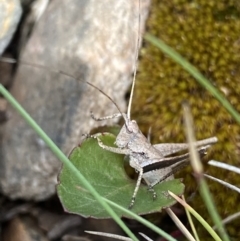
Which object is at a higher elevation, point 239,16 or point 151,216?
point 239,16

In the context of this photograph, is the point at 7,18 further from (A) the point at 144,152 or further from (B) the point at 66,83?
(A) the point at 144,152

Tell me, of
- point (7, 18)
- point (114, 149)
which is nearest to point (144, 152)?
point (114, 149)

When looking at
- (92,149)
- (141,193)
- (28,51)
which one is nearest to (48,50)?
(28,51)

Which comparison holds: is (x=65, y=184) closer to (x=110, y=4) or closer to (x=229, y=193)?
(x=229, y=193)

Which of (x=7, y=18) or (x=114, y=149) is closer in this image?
(x=114, y=149)

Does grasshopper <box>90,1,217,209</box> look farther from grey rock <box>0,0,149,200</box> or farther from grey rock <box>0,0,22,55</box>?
grey rock <box>0,0,22,55</box>

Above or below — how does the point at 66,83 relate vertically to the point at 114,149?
above

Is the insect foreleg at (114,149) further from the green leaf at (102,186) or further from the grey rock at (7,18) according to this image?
the grey rock at (7,18)
